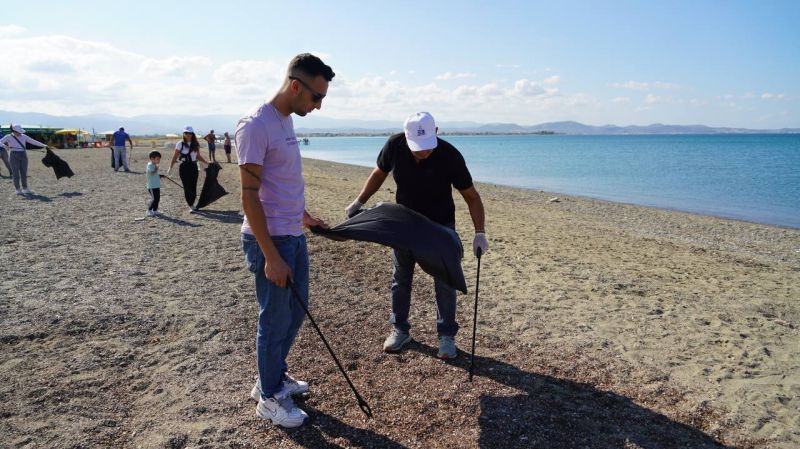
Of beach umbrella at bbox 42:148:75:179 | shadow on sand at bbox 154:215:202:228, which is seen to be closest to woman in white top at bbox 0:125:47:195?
beach umbrella at bbox 42:148:75:179

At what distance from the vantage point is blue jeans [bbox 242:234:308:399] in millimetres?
3102

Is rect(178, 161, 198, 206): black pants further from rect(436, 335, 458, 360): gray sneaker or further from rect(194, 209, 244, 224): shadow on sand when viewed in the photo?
rect(436, 335, 458, 360): gray sneaker

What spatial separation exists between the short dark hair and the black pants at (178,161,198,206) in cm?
937

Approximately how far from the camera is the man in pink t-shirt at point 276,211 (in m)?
2.83

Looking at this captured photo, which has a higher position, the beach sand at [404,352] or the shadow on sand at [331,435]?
the beach sand at [404,352]

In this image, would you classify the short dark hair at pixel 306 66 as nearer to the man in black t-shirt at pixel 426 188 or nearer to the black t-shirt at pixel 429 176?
the man in black t-shirt at pixel 426 188

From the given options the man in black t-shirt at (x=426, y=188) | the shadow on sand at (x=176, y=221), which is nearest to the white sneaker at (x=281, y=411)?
the man in black t-shirt at (x=426, y=188)

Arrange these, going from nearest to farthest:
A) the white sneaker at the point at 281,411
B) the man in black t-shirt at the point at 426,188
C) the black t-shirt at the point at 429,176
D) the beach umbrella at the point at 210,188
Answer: the white sneaker at the point at 281,411 < the man in black t-shirt at the point at 426,188 < the black t-shirt at the point at 429,176 < the beach umbrella at the point at 210,188

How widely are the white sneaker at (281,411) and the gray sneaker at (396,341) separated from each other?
1229mm

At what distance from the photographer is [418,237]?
3.95 m

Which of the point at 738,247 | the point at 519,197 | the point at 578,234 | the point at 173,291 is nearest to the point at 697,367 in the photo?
the point at 173,291

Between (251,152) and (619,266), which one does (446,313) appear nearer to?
(251,152)

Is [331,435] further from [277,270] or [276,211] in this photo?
[276,211]

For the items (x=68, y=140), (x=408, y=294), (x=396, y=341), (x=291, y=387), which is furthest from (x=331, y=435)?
(x=68, y=140)
